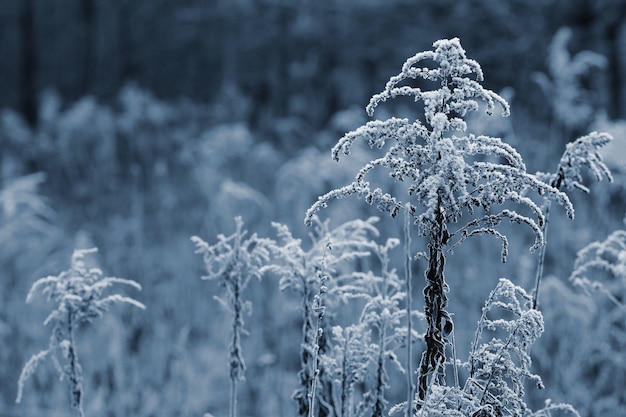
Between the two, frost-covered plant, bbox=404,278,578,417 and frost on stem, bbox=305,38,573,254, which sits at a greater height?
frost on stem, bbox=305,38,573,254

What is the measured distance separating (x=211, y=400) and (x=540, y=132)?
271 inches

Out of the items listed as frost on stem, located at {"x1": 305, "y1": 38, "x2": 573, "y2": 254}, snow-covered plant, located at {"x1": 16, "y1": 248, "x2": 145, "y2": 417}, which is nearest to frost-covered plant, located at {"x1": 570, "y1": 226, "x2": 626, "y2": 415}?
frost on stem, located at {"x1": 305, "y1": 38, "x2": 573, "y2": 254}

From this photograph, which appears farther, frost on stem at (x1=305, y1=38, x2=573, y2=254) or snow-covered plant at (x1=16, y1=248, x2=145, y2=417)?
snow-covered plant at (x1=16, y1=248, x2=145, y2=417)

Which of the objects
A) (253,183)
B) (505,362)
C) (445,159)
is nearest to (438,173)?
(445,159)

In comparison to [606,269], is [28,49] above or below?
above

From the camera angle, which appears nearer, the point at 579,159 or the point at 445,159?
the point at 445,159

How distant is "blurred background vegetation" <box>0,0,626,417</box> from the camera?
4188mm

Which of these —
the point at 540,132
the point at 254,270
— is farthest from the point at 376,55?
the point at 254,270

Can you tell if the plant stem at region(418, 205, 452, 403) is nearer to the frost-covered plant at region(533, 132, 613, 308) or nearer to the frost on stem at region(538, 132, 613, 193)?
the frost-covered plant at region(533, 132, 613, 308)

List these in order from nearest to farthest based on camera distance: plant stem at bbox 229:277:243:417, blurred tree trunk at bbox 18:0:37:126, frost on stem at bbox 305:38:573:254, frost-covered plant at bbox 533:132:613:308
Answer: frost on stem at bbox 305:38:573:254, frost-covered plant at bbox 533:132:613:308, plant stem at bbox 229:277:243:417, blurred tree trunk at bbox 18:0:37:126

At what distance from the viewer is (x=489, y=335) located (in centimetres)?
452

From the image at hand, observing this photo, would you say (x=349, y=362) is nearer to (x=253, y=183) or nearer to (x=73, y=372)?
(x=73, y=372)

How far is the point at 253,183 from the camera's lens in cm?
850

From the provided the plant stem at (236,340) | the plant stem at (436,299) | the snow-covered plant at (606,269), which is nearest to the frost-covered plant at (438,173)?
the plant stem at (436,299)
